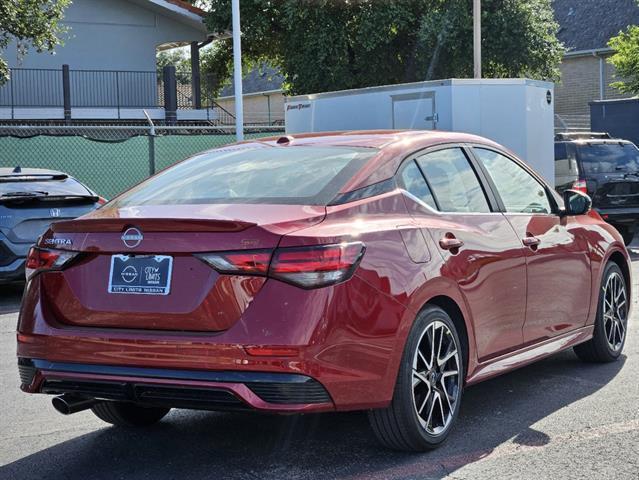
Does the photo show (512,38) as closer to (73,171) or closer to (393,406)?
(73,171)

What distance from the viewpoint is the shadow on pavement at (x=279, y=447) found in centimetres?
459

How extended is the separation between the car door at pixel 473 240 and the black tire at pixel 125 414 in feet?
6.04

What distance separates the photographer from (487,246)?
209 inches

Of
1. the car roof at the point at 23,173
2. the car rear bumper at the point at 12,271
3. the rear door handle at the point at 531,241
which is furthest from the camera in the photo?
the car roof at the point at 23,173

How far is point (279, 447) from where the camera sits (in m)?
4.95

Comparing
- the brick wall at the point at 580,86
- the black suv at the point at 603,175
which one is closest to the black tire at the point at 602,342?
the black suv at the point at 603,175

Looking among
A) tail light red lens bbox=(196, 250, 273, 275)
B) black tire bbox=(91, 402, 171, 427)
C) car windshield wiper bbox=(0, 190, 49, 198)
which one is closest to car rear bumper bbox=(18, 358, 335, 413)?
tail light red lens bbox=(196, 250, 273, 275)

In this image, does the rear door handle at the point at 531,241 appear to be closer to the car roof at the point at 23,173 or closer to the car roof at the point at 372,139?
the car roof at the point at 372,139

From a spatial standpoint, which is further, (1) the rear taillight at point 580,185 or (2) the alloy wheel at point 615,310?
(1) the rear taillight at point 580,185

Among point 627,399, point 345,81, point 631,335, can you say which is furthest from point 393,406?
point 345,81

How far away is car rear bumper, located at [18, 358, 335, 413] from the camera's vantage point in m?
4.13

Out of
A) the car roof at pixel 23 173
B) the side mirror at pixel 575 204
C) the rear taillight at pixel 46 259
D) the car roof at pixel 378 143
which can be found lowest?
the rear taillight at pixel 46 259

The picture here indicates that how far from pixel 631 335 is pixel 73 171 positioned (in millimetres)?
11886

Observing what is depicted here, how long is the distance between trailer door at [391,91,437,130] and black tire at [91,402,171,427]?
8.72 metres
